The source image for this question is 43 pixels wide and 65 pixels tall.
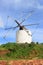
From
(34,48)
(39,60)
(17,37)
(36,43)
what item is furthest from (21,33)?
(39,60)

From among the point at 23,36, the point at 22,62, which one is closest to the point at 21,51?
the point at 22,62

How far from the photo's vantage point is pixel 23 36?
59844 mm

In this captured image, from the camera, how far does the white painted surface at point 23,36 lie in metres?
59.8

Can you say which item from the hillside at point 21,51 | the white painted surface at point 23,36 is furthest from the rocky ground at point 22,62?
the white painted surface at point 23,36

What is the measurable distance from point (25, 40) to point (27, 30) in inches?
88.5

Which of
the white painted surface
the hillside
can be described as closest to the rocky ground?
the hillside

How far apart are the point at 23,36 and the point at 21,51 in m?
10.1

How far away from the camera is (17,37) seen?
6047 cm

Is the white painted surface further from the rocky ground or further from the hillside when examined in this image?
the rocky ground

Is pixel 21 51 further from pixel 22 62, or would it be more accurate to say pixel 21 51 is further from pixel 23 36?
pixel 23 36

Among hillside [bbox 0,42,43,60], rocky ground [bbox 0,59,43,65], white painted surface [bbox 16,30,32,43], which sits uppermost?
white painted surface [bbox 16,30,32,43]

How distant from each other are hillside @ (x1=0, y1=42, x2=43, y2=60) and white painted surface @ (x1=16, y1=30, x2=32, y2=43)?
653cm

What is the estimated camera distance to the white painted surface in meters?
59.8

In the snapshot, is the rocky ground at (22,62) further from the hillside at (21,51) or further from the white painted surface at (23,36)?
the white painted surface at (23,36)
